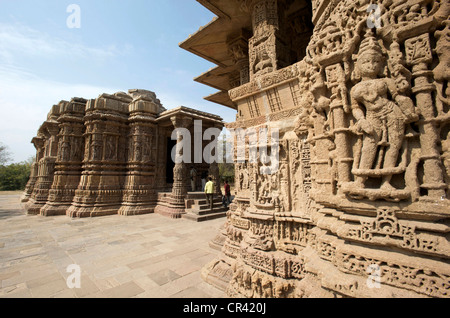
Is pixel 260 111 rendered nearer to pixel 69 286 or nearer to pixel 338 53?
pixel 338 53

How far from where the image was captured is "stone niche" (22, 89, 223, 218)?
9.28 meters

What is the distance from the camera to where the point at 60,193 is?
9641mm

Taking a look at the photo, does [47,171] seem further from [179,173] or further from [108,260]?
[108,260]

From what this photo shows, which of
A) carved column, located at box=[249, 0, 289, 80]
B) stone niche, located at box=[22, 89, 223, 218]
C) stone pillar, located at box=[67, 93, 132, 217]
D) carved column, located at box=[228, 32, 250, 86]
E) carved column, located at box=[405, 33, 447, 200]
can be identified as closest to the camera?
carved column, located at box=[405, 33, 447, 200]

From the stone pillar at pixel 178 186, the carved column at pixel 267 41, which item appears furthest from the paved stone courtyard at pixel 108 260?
the carved column at pixel 267 41

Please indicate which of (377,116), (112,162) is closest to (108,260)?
(377,116)

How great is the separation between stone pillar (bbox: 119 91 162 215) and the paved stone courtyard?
8.76ft

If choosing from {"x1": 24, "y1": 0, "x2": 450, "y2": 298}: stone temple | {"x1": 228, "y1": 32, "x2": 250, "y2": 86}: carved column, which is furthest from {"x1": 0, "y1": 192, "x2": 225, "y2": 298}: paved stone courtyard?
{"x1": 228, "y1": 32, "x2": 250, "y2": 86}: carved column

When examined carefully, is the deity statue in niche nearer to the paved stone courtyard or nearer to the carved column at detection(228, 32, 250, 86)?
the paved stone courtyard

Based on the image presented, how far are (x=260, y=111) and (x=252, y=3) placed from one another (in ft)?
7.64

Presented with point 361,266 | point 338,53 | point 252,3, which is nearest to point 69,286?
point 361,266

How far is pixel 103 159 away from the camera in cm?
969

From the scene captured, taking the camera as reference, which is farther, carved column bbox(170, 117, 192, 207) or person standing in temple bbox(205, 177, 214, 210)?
carved column bbox(170, 117, 192, 207)

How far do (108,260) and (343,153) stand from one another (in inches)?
186
